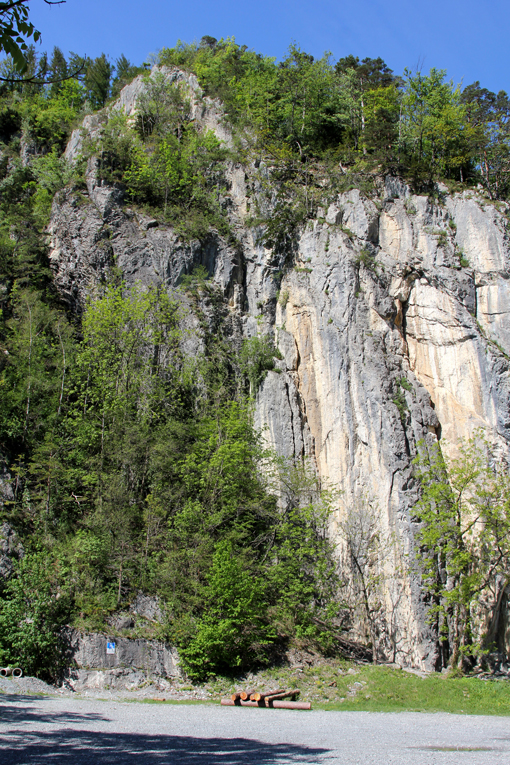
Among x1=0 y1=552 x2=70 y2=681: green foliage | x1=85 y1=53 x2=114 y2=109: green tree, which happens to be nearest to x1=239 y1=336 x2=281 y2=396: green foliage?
x1=0 y1=552 x2=70 y2=681: green foliage

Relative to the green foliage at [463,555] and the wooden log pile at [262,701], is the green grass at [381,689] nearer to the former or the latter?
the wooden log pile at [262,701]

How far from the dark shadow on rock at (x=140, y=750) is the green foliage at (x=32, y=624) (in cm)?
566

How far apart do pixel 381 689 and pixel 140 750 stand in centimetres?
851

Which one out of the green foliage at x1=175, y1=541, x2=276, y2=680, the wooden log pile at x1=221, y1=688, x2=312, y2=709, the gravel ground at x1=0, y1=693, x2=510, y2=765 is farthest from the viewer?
the green foliage at x1=175, y1=541, x2=276, y2=680

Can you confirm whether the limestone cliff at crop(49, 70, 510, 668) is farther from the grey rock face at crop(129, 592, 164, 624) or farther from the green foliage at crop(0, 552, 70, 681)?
the green foliage at crop(0, 552, 70, 681)

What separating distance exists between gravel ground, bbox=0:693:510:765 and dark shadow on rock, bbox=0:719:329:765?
0.05 feet

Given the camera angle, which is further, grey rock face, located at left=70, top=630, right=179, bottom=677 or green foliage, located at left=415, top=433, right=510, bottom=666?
green foliage, located at left=415, top=433, right=510, bottom=666

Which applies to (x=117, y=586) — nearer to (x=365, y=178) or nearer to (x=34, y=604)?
→ (x=34, y=604)

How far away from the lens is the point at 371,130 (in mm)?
26281

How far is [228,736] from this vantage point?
8695 mm

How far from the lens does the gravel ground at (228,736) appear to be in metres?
7.04

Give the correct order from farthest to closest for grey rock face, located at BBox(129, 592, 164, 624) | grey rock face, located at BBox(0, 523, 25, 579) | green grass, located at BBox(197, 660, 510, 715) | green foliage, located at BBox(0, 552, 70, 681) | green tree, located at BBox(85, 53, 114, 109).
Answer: green tree, located at BBox(85, 53, 114, 109) < grey rock face, located at BBox(129, 592, 164, 624) < grey rock face, located at BBox(0, 523, 25, 579) < green foliage, located at BBox(0, 552, 70, 681) < green grass, located at BBox(197, 660, 510, 715)

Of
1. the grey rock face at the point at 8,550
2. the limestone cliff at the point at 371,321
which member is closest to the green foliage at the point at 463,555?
the limestone cliff at the point at 371,321

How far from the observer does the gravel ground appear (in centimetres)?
704
